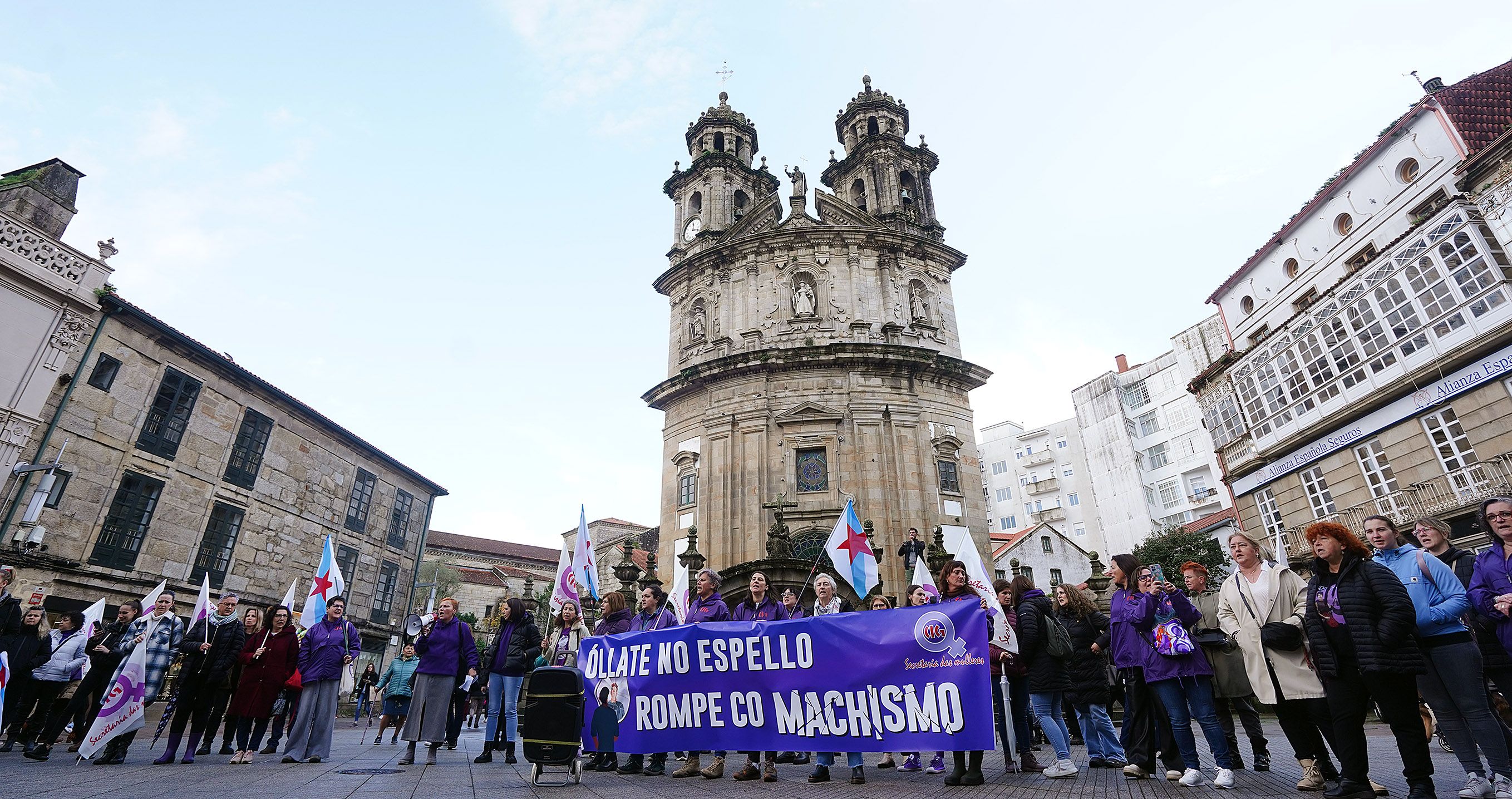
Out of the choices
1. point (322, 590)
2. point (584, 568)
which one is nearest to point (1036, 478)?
point (584, 568)

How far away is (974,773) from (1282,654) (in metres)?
2.43

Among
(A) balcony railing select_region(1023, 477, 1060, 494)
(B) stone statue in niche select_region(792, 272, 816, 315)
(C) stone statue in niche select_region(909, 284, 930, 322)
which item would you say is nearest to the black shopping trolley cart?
(B) stone statue in niche select_region(792, 272, 816, 315)

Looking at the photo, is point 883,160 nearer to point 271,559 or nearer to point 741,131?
point 741,131

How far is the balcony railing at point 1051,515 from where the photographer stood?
54.2 metres

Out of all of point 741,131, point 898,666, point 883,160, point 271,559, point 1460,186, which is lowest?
point 898,666

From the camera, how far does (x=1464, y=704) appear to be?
446cm

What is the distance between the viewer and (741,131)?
33750mm

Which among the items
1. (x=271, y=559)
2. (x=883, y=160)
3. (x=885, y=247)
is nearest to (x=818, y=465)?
(x=885, y=247)

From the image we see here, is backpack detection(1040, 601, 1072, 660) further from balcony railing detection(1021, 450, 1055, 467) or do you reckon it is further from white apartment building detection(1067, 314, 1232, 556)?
balcony railing detection(1021, 450, 1055, 467)

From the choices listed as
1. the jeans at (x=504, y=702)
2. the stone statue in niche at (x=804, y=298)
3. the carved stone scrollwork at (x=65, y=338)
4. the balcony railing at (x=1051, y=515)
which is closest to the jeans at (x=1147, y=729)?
the jeans at (x=504, y=702)

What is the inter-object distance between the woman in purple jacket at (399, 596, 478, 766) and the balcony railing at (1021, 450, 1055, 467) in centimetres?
5467

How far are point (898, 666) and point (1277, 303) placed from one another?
25907 mm

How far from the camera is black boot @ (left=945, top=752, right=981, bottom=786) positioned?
18.5 ft

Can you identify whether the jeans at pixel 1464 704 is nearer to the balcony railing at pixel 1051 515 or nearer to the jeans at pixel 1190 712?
the jeans at pixel 1190 712
